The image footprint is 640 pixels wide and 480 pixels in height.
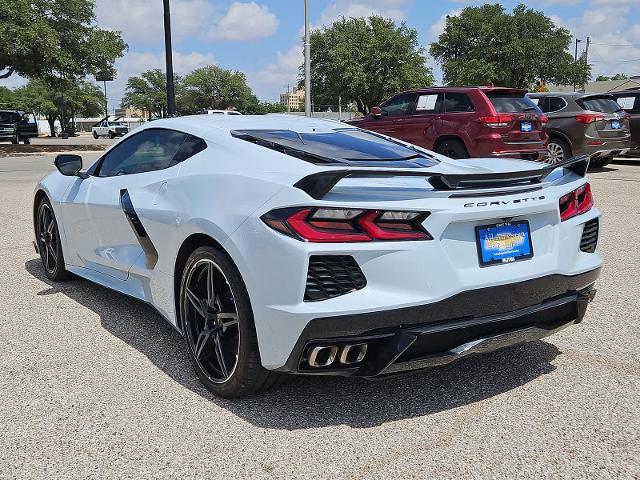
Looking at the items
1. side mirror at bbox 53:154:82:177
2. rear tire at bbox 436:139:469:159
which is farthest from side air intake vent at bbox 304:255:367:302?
rear tire at bbox 436:139:469:159

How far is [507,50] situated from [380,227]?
57.8 meters

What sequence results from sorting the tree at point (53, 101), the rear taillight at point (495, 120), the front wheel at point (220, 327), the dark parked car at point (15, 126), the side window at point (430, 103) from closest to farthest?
1. the front wheel at point (220, 327)
2. the rear taillight at point (495, 120)
3. the side window at point (430, 103)
4. the dark parked car at point (15, 126)
5. the tree at point (53, 101)

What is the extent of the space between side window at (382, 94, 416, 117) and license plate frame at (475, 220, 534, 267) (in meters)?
9.63

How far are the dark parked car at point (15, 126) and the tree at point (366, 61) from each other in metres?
26.9

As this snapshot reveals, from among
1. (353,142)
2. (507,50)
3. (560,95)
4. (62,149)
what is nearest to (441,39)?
(507,50)

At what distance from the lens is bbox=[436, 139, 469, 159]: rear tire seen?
37.2 ft

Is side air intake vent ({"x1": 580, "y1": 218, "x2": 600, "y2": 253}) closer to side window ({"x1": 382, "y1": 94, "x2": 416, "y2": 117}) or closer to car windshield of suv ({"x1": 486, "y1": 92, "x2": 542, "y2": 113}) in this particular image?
car windshield of suv ({"x1": 486, "y1": 92, "x2": 542, "y2": 113})

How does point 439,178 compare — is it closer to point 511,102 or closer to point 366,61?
point 511,102

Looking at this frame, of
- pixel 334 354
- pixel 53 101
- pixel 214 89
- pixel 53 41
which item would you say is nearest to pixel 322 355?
pixel 334 354

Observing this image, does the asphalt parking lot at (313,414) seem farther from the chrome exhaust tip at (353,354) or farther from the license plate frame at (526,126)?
the license plate frame at (526,126)

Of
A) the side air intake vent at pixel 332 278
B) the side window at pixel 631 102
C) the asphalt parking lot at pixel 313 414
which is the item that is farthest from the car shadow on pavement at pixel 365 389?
the side window at pixel 631 102

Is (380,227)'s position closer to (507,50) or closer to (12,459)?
(12,459)

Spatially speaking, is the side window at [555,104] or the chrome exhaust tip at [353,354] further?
the side window at [555,104]

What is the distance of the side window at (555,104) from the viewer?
13.8 metres
